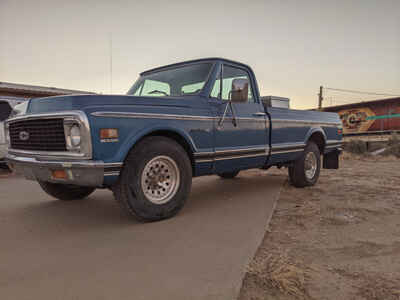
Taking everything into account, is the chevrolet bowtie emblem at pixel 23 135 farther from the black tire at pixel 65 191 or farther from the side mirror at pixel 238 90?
the side mirror at pixel 238 90

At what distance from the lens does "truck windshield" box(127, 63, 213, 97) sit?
4039 millimetres

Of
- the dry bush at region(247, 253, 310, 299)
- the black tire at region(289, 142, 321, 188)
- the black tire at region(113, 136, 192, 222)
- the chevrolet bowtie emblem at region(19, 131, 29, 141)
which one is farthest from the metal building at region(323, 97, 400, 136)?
the chevrolet bowtie emblem at region(19, 131, 29, 141)

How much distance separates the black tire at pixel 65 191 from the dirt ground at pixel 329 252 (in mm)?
2685

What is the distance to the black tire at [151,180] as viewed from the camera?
2.92m

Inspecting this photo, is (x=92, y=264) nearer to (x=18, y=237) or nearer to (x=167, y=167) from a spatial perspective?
(x=18, y=237)

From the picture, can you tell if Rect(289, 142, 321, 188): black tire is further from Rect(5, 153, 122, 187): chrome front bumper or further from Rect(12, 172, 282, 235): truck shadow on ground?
Rect(5, 153, 122, 187): chrome front bumper

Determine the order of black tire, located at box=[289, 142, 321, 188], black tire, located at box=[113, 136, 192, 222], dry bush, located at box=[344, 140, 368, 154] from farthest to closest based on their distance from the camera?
dry bush, located at box=[344, 140, 368, 154] → black tire, located at box=[289, 142, 321, 188] → black tire, located at box=[113, 136, 192, 222]

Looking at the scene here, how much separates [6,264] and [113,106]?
156cm

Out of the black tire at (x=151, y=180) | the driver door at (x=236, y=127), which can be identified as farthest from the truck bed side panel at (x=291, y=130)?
the black tire at (x=151, y=180)

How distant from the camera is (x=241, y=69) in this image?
4.62m

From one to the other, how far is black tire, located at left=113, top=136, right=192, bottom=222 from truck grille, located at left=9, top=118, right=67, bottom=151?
670 mm

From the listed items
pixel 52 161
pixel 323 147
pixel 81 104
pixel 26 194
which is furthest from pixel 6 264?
pixel 323 147

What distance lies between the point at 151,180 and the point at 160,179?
12cm

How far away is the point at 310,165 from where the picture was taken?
557 cm
